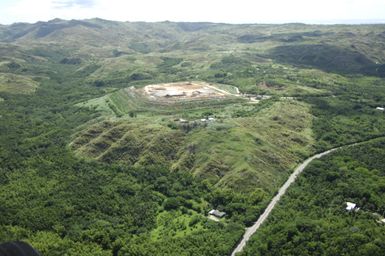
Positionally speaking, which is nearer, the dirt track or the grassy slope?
the grassy slope

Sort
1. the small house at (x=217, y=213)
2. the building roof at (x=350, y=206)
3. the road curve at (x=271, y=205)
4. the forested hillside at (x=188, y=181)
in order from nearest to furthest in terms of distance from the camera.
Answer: the forested hillside at (x=188, y=181), the road curve at (x=271, y=205), the building roof at (x=350, y=206), the small house at (x=217, y=213)

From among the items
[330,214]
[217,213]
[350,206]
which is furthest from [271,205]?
[350,206]

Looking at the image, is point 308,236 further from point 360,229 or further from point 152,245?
point 152,245

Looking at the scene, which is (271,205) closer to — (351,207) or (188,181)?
(351,207)

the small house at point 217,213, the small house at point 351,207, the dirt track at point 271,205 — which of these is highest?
the small house at point 351,207

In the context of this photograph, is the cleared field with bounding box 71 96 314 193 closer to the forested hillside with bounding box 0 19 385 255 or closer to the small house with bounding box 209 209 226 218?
the forested hillside with bounding box 0 19 385 255

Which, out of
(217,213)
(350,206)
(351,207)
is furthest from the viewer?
(217,213)

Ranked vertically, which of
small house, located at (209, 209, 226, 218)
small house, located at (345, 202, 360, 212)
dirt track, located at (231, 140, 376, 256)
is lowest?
small house, located at (209, 209, 226, 218)

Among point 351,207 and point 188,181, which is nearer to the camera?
point 351,207

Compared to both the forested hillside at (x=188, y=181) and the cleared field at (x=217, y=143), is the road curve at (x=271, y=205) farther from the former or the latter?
the cleared field at (x=217, y=143)

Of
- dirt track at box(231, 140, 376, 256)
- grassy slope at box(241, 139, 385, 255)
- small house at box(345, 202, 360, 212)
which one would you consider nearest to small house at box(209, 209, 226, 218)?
dirt track at box(231, 140, 376, 256)

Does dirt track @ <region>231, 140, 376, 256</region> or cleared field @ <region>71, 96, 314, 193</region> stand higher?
cleared field @ <region>71, 96, 314, 193</region>

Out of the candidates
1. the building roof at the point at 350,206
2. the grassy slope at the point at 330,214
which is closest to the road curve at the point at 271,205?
the grassy slope at the point at 330,214
